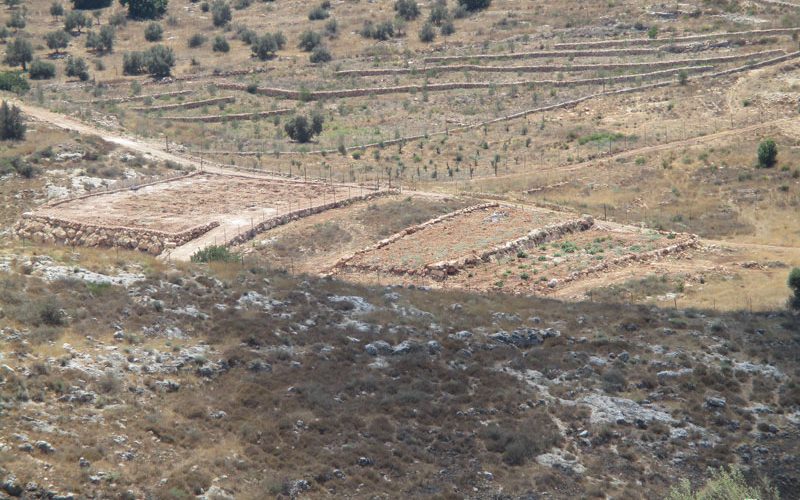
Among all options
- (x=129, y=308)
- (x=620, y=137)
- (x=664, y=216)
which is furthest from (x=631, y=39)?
(x=129, y=308)

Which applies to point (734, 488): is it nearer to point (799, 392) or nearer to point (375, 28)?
point (799, 392)

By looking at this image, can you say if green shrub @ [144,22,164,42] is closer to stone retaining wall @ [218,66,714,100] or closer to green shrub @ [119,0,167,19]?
green shrub @ [119,0,167,19]

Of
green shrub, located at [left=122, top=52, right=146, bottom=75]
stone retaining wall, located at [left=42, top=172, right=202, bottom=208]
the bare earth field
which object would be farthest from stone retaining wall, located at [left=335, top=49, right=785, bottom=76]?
stone retaining wall, located at [left=42, top=172, right=202, bottom=208]

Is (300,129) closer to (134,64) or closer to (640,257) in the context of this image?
(134,64)

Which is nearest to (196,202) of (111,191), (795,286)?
(111,191)

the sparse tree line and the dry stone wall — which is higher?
the sparse tree line

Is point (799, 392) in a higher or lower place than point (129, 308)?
lower

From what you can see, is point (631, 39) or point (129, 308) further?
point (631, 39)
